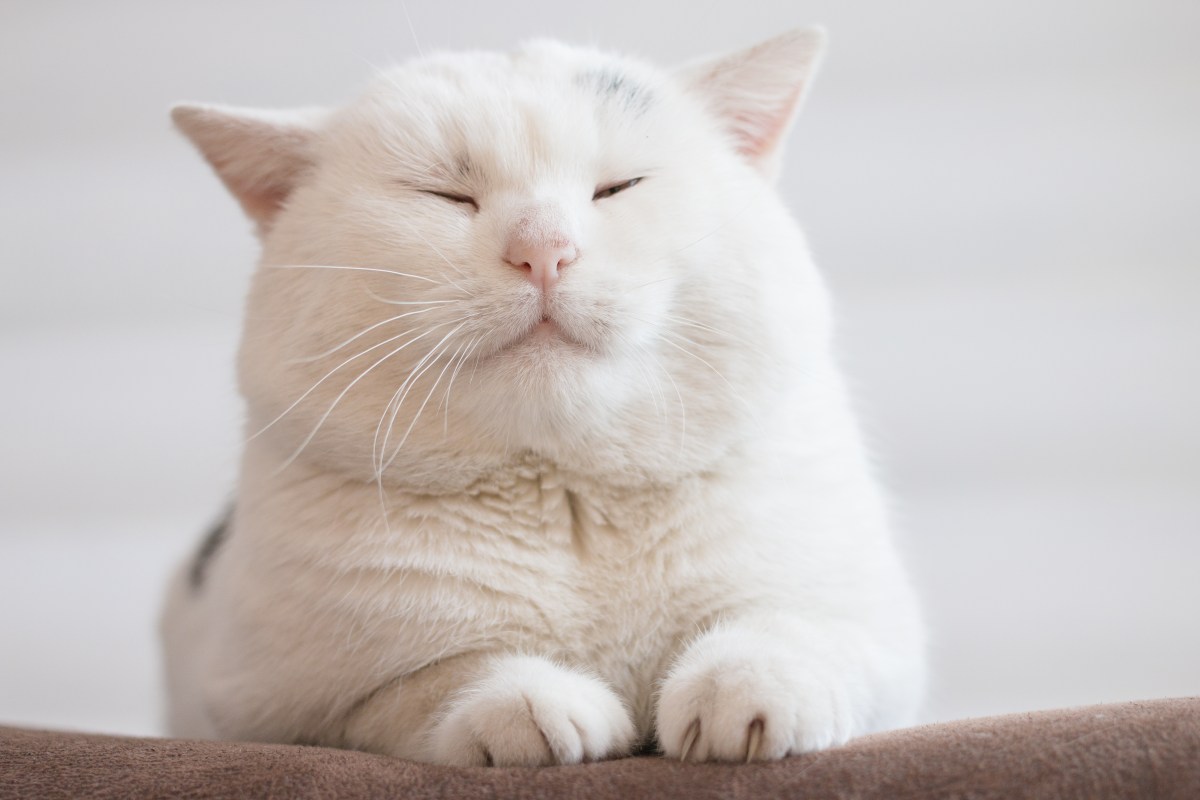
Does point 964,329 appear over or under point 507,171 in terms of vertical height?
under

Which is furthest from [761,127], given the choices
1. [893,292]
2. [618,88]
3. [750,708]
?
[893,292]

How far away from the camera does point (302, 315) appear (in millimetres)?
1330

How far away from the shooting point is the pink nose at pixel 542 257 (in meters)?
1.16

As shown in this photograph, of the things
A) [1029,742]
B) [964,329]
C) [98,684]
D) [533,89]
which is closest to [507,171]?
[533,89]

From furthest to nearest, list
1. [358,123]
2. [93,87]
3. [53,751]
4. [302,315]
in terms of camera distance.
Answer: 1. [93,87]
2. [358,123]
3. [302,315]
4. [53,751]

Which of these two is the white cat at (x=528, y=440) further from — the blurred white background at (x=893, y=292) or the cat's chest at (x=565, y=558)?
the blurred white background at (x=893, y=292)

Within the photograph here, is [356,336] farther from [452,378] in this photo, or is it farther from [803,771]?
[803,771]

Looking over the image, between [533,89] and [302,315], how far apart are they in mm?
423

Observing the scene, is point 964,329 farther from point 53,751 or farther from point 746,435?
point 53,751

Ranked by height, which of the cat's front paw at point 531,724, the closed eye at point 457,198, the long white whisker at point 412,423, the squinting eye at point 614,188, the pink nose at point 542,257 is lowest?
the cat's front paw at point 531,724

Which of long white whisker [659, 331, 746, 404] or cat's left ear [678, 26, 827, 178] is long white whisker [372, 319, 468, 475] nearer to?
long white whisker [659, 331, 746, 404]

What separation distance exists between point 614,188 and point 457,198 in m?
0.20

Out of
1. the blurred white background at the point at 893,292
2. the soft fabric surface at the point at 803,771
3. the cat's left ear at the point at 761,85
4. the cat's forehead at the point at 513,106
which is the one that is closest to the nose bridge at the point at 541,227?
the cat's forehead at the point at 513,106

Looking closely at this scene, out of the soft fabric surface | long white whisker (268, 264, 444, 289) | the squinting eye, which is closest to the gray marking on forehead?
the squinting eye
